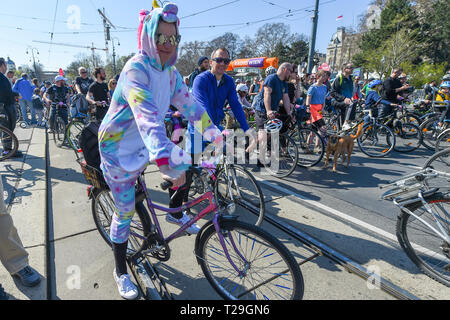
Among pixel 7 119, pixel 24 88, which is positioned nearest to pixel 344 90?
pixel 7 119

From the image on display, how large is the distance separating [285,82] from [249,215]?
9.74ft

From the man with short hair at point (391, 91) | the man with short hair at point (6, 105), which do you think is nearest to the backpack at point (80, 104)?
the man with short hair at point (6, 105)

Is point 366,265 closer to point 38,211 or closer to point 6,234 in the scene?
point 6,234

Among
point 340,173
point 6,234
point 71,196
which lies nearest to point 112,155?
point 6,234

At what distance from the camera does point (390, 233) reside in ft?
10.1

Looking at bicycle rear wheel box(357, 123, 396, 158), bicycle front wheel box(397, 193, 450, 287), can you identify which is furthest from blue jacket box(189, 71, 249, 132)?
bicycle rear wheel box(357, 123, 396, 158)

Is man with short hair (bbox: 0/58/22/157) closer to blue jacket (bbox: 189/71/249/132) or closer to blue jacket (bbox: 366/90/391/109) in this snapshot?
blue jacket (bbox: 189/71/249/132)

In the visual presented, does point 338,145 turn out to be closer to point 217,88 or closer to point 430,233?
point 430,233

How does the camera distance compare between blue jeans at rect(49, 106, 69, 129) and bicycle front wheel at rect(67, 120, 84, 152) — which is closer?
bicycle front wheel at rect(67, 120, 84, 152)

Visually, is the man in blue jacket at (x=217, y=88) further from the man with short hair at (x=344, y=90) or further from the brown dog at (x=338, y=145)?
the man with short hair at (x=344, y=90)

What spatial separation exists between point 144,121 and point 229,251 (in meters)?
1.14

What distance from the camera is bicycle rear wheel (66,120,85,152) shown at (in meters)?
6.45

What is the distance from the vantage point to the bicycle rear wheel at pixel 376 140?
6.18 meters

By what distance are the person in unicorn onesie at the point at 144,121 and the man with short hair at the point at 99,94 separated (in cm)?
505
